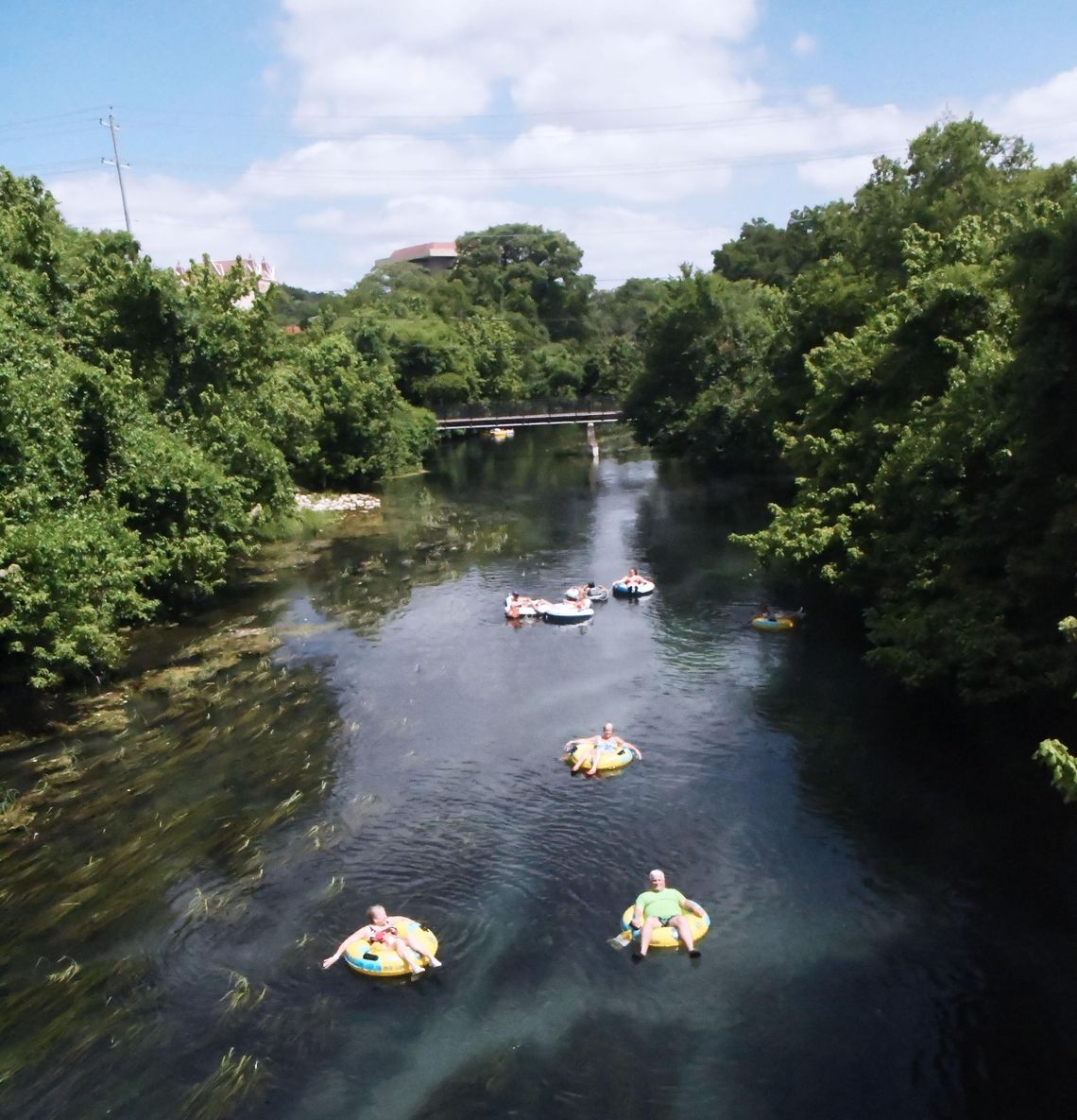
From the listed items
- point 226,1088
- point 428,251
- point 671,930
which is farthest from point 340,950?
point 428,251

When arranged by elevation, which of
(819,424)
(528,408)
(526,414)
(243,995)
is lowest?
(243,995)

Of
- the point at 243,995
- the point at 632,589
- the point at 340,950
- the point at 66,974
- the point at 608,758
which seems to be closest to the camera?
the point at 243,995

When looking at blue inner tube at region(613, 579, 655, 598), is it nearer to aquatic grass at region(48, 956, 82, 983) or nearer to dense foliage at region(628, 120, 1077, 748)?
dense foliage at region(628, 120, 1077, 748)

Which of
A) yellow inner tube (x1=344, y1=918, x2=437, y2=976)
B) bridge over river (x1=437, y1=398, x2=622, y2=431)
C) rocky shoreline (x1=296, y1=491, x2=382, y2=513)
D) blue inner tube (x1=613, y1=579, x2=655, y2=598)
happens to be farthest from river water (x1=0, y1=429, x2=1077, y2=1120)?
bridge over river (x1=437, y1=398, x2=622, y2=431)

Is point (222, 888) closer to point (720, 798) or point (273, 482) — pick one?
point (720, 798)

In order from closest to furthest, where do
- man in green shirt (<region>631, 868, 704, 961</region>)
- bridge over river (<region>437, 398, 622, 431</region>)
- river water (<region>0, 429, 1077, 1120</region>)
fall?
river water (<region>0, 429, 1077, 1120</region>) < man in green shirt (<region>631, 868, 704, 961</region>) < bridge over river (<region>437, 398, 622, 431</region>)

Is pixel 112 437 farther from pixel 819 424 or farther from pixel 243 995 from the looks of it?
pixel 819 424
